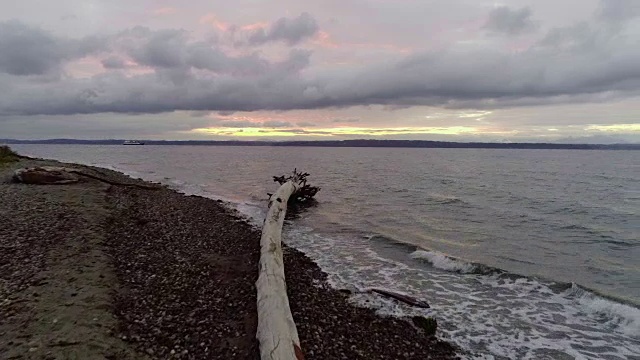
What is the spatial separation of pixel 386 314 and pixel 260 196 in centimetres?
2514

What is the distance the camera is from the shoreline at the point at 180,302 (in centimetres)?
706

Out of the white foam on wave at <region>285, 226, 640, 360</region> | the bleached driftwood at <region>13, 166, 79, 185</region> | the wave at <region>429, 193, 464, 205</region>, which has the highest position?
the bleached driftwood at <region>13, 166, 79, 185</region>

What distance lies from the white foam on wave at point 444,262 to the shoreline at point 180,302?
183 inches

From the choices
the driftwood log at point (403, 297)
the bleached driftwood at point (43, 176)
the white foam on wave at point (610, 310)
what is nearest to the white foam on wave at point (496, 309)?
the white foam on wave at point (610, 310)

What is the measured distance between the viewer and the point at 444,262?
49.0 feet

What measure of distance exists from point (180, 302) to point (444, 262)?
9783 mm

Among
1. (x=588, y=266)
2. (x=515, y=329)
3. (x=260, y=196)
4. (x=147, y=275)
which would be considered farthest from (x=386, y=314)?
(x=260, y=196)

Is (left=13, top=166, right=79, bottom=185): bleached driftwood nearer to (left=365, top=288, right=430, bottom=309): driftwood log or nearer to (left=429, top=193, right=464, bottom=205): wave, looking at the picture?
(left=365, top=288, right=430, bottom=309): driftwood log

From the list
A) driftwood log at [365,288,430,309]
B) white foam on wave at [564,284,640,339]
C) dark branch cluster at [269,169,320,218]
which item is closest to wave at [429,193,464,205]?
dark branch cluster at [269,169,320,218]

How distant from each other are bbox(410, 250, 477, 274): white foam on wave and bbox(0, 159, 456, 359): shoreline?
4644 mm

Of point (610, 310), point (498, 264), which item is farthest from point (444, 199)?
point (610, 310)

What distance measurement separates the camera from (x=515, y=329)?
9.89 metres

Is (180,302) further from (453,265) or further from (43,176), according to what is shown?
(43,176)

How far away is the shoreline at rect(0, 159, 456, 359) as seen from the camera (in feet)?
23.2
